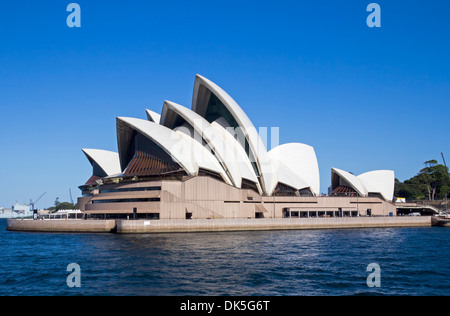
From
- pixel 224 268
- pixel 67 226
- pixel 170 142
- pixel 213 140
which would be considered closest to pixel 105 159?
pixel 67 226

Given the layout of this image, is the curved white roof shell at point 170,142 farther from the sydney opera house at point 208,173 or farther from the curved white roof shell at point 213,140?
the curved white roof shell at point 213,140

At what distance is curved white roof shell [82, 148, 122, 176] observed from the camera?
77125 mm

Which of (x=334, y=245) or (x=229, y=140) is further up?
(x=229, y=140)

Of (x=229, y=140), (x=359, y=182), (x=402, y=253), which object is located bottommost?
(x=402, y=253)

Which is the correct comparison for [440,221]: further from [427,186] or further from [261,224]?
[427,186]

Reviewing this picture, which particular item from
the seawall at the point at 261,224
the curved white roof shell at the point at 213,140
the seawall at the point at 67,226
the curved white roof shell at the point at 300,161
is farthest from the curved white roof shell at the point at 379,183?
the seawall at the point at 67,226

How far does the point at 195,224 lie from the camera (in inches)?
2088

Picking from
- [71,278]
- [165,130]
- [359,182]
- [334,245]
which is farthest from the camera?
[359,182]

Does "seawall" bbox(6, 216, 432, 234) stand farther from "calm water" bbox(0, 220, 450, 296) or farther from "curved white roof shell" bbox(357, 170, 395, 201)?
"calm water" bbox(0, 220, 450, 296)

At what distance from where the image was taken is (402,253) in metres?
33.8
